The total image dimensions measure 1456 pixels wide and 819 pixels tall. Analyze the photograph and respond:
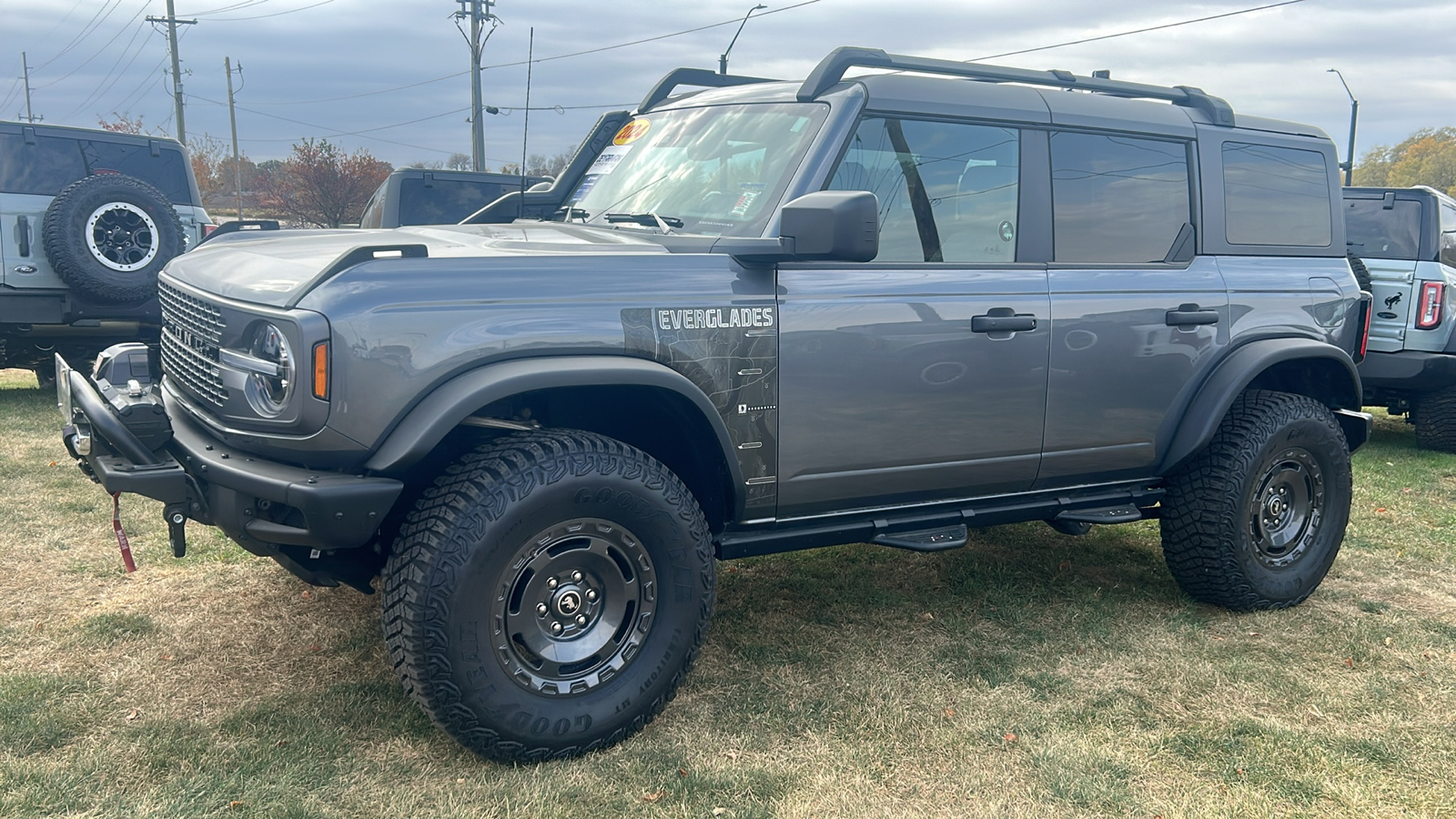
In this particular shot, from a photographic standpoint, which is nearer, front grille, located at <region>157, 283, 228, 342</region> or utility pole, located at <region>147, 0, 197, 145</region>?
front grille, located at <region>157, 283, 228, 342</region>

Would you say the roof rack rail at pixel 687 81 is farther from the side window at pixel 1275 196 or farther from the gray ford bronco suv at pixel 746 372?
the side window at pixel 1275 196

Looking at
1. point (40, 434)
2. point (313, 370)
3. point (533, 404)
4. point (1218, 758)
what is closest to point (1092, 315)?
point (1218, 758)

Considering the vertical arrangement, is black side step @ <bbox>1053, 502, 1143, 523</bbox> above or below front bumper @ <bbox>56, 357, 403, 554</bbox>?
below

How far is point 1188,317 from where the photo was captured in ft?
14.5

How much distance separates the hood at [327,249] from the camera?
3021 mm

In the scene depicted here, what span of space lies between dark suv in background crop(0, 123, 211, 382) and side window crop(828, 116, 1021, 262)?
6370 mm

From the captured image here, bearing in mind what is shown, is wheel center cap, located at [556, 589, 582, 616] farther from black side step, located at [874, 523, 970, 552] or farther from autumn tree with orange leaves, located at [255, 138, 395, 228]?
autumn tree with orange leaves, located at [255, 138, 395, 228]

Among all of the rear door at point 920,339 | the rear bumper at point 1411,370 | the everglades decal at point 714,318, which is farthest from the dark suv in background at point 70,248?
the rear bumper at point 1411,370

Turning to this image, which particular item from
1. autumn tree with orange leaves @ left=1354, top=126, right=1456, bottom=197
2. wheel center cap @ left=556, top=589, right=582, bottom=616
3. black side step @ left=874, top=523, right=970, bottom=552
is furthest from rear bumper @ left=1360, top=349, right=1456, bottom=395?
autumn tree with orange leaves @ left=1354, top=126, right=1456, bottom=197

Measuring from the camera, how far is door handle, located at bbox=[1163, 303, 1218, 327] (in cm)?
438

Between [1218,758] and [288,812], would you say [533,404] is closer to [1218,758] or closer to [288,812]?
[288,812]

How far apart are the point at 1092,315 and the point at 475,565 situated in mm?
2516

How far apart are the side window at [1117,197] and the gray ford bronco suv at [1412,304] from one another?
4.72 m

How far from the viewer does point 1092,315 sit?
13.7 ft
